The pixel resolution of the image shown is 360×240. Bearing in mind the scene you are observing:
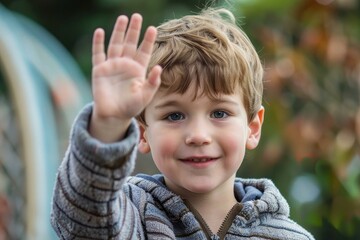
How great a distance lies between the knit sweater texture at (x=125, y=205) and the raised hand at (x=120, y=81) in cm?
3

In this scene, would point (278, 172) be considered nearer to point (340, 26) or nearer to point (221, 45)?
point (340, 26)

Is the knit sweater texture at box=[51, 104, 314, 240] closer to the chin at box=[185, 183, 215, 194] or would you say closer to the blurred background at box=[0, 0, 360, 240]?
the chin at box=[185, 183, 215, 194]

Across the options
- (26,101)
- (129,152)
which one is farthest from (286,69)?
(129,152)

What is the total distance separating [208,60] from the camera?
85.7 inches

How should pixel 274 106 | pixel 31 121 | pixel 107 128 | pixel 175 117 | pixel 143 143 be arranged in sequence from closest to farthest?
pixel 107 128 < pixel 175 117 < pixel 143 143 < pixel 274 106 < pixel 31 121

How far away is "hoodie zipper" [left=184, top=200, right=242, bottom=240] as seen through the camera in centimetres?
219

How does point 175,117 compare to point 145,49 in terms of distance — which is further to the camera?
point 175,117

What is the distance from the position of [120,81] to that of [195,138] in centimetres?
24

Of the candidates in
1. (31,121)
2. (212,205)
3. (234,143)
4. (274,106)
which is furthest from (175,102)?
(31,121)

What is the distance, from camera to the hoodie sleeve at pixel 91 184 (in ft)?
6.23

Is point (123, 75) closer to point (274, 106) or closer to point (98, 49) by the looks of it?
point (98, 49)

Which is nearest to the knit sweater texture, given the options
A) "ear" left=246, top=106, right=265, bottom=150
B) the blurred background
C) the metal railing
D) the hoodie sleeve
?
the hoodie sleeve

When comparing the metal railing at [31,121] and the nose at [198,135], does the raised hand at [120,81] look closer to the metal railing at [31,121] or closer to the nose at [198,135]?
the nose at [198,135]

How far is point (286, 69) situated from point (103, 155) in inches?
136
